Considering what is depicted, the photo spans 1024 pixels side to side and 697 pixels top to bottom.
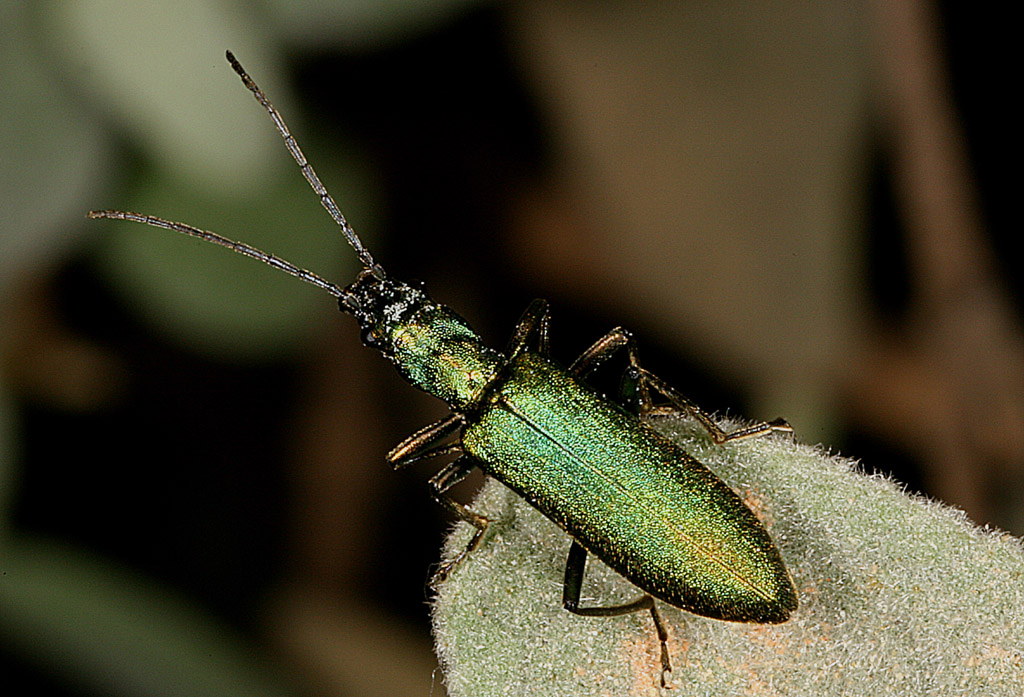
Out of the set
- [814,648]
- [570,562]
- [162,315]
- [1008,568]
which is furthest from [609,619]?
[162,315]

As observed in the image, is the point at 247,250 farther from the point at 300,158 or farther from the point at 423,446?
the point at 423,446

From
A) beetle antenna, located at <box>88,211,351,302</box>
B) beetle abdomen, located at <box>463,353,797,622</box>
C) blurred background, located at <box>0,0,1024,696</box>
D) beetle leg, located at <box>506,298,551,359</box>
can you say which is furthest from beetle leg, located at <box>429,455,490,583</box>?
blurred background, located at <box>0,0,1024,696</box>

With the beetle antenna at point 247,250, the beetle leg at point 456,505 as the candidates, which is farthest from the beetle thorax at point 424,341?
the beetle leg at point 456,505

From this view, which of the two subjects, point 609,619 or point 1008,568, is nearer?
point 1008,568

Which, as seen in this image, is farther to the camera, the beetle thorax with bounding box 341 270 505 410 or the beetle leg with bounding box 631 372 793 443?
the beetle thorax with bounding box 341 270 505 410

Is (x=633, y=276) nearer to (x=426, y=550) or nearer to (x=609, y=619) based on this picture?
(x=426, y=550)

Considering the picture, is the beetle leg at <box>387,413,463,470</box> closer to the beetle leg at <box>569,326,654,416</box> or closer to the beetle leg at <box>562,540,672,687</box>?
the beetle leg at <box>569,326,654,416</box>

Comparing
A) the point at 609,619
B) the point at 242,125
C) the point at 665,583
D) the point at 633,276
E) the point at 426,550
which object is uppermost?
the point at 633,276
